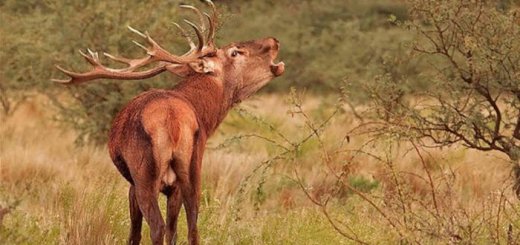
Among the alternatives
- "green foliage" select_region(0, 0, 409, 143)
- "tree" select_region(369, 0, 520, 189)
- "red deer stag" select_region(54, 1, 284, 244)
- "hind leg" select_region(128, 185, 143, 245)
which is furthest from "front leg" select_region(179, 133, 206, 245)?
"green foliage" select_region(0, 0, 409, 143)

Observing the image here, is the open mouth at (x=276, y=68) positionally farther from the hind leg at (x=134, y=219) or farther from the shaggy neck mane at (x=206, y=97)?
the hind leg at (x=134, y=219)

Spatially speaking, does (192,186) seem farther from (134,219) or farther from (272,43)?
(272,43)

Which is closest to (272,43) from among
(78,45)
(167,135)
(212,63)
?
(212,63)

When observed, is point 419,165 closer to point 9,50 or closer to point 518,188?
point 518,188

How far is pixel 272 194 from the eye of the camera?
32.2 ft

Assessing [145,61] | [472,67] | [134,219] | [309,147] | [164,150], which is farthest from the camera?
[309,147]

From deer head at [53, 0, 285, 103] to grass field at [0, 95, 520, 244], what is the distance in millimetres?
354

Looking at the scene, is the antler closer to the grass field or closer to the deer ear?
the deer ear

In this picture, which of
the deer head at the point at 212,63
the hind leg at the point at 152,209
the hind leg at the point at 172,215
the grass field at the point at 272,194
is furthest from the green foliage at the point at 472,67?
the hind leg at the point at 152,209

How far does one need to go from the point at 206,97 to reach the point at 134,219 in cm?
78

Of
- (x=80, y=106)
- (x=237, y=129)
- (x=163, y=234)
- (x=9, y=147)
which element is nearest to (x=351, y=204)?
(x=163, y=234)

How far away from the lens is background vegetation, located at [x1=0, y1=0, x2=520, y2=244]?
253 inches

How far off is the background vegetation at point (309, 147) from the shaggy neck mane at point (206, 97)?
15.9 inches

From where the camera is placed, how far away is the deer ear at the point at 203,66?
6199 millimetres
